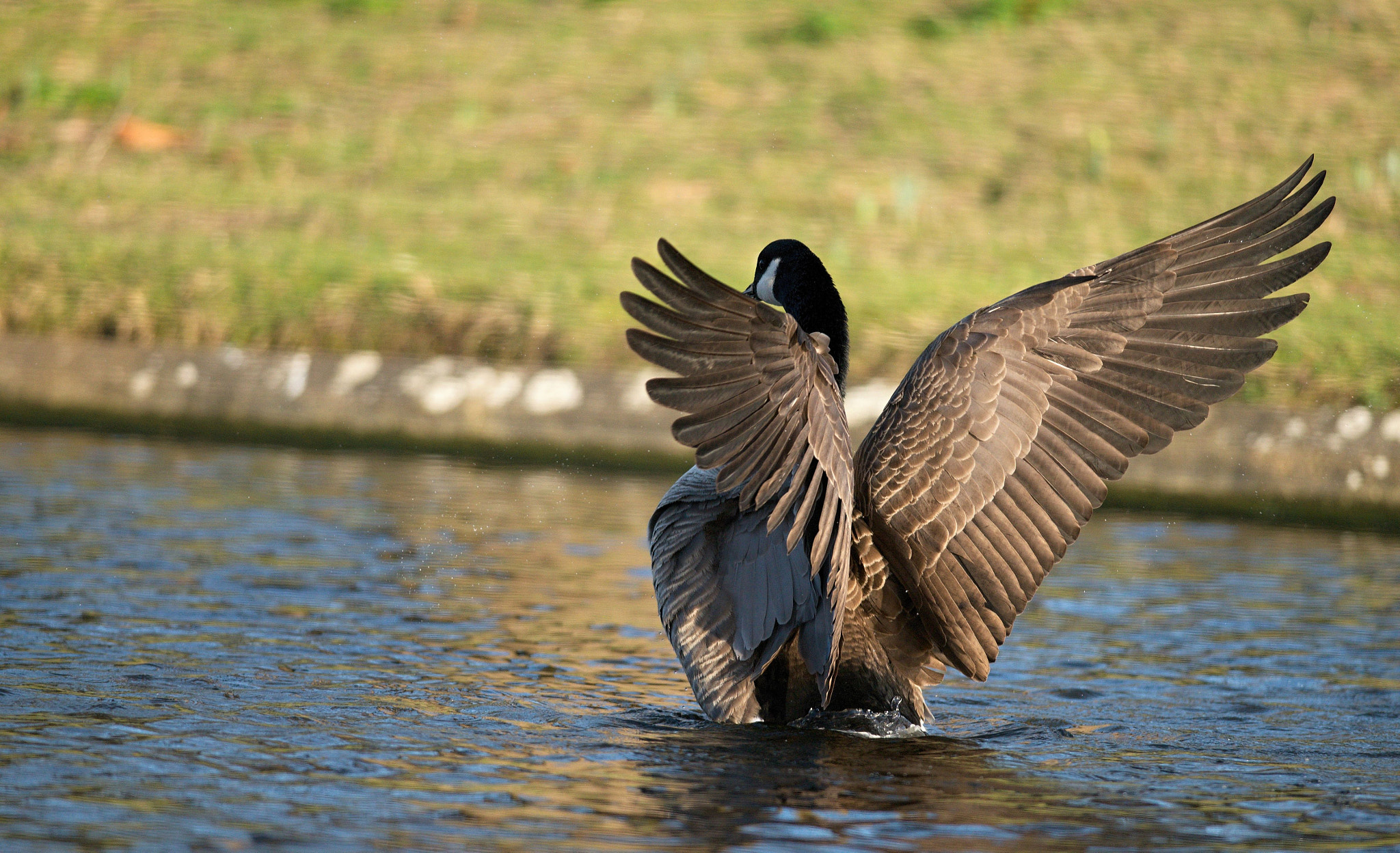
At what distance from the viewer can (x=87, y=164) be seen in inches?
427

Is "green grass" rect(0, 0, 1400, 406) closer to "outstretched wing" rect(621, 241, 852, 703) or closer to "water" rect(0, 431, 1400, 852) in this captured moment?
"water" rect(0, 431, 1400, 852)

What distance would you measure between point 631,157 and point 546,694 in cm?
700

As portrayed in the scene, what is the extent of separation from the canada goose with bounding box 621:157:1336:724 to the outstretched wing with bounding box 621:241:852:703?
10 centimetres

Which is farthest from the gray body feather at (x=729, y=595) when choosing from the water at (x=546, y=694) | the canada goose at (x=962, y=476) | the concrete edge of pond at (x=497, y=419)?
the concrete edge of pond at (x=497, y=419)

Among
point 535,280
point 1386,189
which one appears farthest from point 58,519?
point 1386,189

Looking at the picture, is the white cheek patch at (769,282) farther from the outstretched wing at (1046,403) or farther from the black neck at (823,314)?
the outstretched wing at (1046,403)

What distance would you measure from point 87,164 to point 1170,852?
31.5 ft

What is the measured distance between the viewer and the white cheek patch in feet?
16.1

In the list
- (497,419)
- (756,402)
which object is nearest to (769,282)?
(756,402)

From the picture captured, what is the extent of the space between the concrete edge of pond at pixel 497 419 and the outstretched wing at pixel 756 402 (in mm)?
3508

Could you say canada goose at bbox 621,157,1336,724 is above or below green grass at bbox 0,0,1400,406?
below

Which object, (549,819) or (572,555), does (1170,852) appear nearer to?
(549,819)

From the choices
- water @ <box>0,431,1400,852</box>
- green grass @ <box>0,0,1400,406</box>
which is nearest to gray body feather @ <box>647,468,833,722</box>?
water @ <box>0,431,1400,852</box>

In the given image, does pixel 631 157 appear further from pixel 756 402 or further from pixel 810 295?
pixel 756 402
